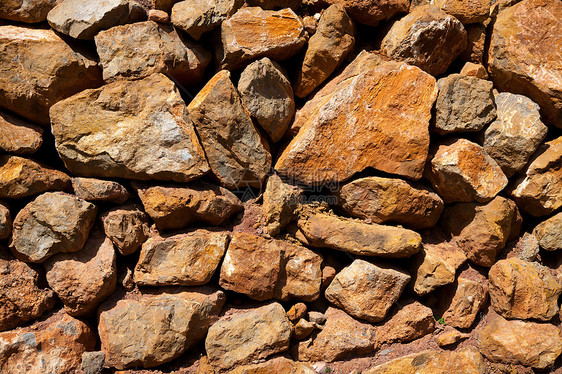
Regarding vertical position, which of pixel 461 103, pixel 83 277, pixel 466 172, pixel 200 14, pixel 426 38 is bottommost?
pixel 83 277

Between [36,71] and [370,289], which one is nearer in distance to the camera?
[36,71]

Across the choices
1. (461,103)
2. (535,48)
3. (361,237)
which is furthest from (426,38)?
(361,237)

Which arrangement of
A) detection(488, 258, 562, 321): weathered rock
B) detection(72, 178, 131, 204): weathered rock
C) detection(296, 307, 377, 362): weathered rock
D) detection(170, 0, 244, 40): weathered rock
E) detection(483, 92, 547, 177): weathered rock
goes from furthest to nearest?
detection(483, 92, 547, 177): weathered rock
detection(488, 258, 562, 321): weathered rock
detection(170, 0, 244, 40): weathered rock
detection(296, 307, 377, 362): weathered rock
detection(72, 178, 131, 204): weathered rock

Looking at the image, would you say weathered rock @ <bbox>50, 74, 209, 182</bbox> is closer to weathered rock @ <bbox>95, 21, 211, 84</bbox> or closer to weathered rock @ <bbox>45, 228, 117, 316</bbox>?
weathered rock @ <bbox>95, 21, 211, 84</bbox>

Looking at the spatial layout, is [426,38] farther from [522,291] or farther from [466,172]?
[522,291]

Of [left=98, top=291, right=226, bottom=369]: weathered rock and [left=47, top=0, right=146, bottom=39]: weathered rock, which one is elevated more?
[left=47, top=0, right=146, bottom=39]: weathered rock

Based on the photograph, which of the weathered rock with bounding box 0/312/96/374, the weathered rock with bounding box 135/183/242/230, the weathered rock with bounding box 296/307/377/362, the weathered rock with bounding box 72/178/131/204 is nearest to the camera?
the weathered rock with bounding box 0/312/96/374

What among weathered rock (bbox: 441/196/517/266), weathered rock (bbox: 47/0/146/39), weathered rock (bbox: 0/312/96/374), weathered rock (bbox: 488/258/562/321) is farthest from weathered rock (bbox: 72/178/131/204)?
weathered rock (bbox: 488/258/562/321)

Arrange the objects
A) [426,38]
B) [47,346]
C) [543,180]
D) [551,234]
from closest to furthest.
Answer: [47,346] → [426,38] → [543,180] → [551,234]
